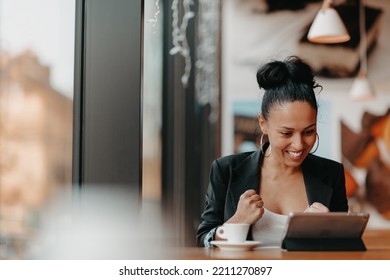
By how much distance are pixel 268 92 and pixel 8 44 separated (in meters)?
0.80

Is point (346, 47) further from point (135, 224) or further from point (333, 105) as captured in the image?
point (135, 224)

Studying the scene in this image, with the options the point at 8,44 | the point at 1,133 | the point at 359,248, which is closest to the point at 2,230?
the point at 1,133

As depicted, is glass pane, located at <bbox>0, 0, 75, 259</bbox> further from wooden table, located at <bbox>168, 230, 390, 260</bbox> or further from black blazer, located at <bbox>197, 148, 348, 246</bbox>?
black blazer, located at <bbox>197, 148, 348, 246</bbox>

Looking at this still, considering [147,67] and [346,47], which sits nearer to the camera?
[147,67]

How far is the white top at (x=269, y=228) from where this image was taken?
5.49ft

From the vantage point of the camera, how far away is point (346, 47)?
5047 millimetres

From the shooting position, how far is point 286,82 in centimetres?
172

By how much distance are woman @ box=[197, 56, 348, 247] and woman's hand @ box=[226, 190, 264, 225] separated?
0.15 metres

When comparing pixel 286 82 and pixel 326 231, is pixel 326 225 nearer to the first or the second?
pixel 326 231

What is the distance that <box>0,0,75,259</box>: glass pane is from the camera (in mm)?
1123

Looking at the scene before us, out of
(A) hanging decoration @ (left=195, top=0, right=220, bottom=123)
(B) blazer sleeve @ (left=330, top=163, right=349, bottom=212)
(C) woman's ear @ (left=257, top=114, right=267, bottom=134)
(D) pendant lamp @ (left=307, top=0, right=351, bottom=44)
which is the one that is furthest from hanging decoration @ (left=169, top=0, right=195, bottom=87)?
(B) blazer sleeve @ (left=330, top=163, right=349, bottom=212)

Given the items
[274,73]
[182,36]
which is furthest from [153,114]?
[274,73]

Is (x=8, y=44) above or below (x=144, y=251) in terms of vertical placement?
above
